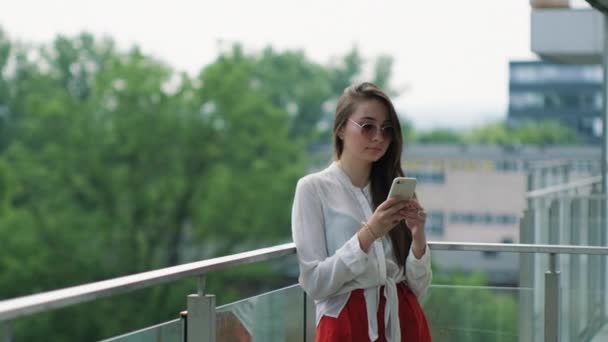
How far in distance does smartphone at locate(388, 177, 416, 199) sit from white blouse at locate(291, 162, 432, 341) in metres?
0.18

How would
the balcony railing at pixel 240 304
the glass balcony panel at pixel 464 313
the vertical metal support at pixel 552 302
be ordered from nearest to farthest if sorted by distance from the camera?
1. the balcony railing at pixel 240 304
2. the vertical metal support at pixel 552 302
3. the glass balcony panel at pixel 464 313

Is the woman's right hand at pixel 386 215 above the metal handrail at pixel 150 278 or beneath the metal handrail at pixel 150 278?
above

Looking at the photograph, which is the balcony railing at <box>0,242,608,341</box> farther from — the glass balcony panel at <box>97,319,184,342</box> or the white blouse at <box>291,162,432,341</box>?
the white blouse at <box>291,162,432,341</box>

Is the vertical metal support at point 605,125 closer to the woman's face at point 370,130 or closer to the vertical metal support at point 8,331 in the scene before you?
Result: the woman's face at point 370,130

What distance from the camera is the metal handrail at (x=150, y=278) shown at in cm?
230

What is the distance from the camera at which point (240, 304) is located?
11.6ft

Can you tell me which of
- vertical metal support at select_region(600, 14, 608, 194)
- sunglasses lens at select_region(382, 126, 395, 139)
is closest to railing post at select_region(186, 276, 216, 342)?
sunglasses lens at select_region(382, 126, 395, 139)

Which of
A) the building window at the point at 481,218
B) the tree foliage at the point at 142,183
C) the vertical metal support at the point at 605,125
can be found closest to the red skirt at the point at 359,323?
the vertical metal support at the point at 605,125

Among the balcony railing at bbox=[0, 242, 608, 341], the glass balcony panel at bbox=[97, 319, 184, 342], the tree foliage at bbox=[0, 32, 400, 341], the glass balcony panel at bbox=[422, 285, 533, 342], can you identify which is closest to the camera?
the balcony railing at bbox=[0, 242, 608, 341]

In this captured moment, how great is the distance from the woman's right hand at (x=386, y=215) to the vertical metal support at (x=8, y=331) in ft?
3.52

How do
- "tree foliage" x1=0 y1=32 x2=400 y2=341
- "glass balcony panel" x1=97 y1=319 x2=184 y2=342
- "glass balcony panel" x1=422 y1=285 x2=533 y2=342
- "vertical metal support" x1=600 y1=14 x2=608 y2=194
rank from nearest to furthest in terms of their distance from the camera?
"glass balcony panel" x1=97 y1=319 x2=184 y2=342
"glass balcony panel" x1=422 y1=285 x2=533 y2=342
"vertical metal support" x1=600 y1=14 x2=608 y2=194
"tree foliage" x1=0 y1=32 x2=400 y2=341

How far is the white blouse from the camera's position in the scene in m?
3.03

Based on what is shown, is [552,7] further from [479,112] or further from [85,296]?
[479,112]

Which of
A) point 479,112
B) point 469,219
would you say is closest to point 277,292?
point 469,219
